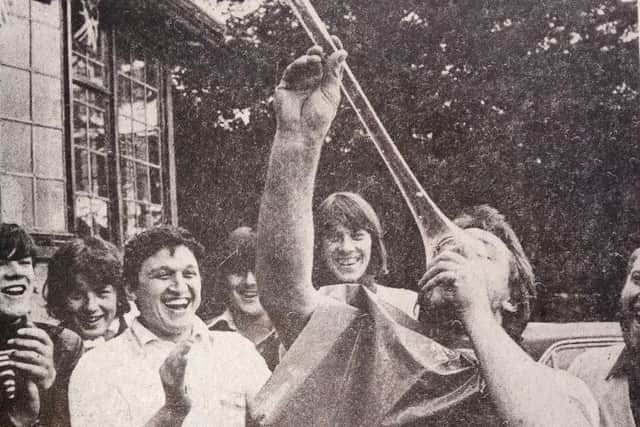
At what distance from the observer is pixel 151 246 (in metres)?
2.78

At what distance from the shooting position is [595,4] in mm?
3035

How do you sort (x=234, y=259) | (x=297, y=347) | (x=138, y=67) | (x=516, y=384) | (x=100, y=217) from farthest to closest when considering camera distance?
(x=138, y=67) → (x=100, y=217) → (x=234, y=259) → (x=297, y=347) → (x=516, y=384)

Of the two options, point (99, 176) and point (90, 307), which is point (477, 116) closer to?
point (99, 176)

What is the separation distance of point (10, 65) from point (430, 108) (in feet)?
5.46

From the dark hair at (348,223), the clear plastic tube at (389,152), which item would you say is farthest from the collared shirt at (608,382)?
the dark hair at (348,223)

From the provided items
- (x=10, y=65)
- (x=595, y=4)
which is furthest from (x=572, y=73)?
(x=10, y=65)

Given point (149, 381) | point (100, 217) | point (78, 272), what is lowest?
point (149, 381)

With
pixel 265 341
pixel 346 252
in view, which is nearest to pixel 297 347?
pixel 265 341

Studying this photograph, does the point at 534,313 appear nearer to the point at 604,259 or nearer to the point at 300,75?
the point at 604,259

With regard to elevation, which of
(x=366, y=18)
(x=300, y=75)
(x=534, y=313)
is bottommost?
(x=534, y=313)

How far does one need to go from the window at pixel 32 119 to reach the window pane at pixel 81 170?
60mm

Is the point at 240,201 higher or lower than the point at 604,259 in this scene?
higher

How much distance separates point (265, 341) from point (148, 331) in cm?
44

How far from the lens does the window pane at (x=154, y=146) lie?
2.96 m
